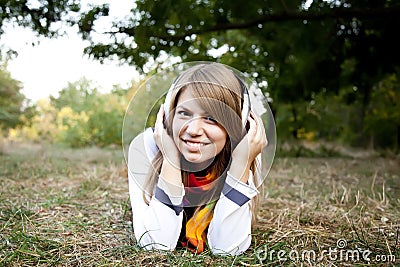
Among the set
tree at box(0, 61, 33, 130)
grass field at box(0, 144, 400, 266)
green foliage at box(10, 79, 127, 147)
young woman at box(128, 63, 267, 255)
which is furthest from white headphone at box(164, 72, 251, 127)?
tree at box(0, 61, 33, 130)

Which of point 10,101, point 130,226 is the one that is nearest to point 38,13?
point 130,226

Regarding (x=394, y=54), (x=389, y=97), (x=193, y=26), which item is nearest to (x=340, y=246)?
(x=193, y=26)

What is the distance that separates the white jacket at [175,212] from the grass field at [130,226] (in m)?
0.05

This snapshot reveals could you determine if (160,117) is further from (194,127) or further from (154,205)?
(154,205)

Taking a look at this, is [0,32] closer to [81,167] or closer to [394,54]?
[81,167]

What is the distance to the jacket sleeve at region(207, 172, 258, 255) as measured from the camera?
1.21 m

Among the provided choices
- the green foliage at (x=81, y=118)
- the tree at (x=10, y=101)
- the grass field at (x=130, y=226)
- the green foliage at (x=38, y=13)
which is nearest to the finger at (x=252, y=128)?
the grass field at (x=130, y=226)

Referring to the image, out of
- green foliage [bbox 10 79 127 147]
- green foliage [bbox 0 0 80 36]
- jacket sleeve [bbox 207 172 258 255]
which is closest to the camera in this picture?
jacket sleeve [bbox 207 172 258 255]

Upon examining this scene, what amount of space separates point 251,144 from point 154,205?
0.34 meters

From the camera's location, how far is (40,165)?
3113 millimetres

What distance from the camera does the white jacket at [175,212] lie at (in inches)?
47.7

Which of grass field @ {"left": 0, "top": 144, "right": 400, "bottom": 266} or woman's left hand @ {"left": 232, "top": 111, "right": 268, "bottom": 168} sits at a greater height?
woman's left hand @ {"left": 232, "top": 111, "right": 268, "bottom": 168}

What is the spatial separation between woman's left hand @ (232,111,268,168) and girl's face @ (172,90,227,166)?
7 centimetres

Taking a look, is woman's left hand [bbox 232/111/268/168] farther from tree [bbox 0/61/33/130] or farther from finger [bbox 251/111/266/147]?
tree [bbox 0/61/33/130]
